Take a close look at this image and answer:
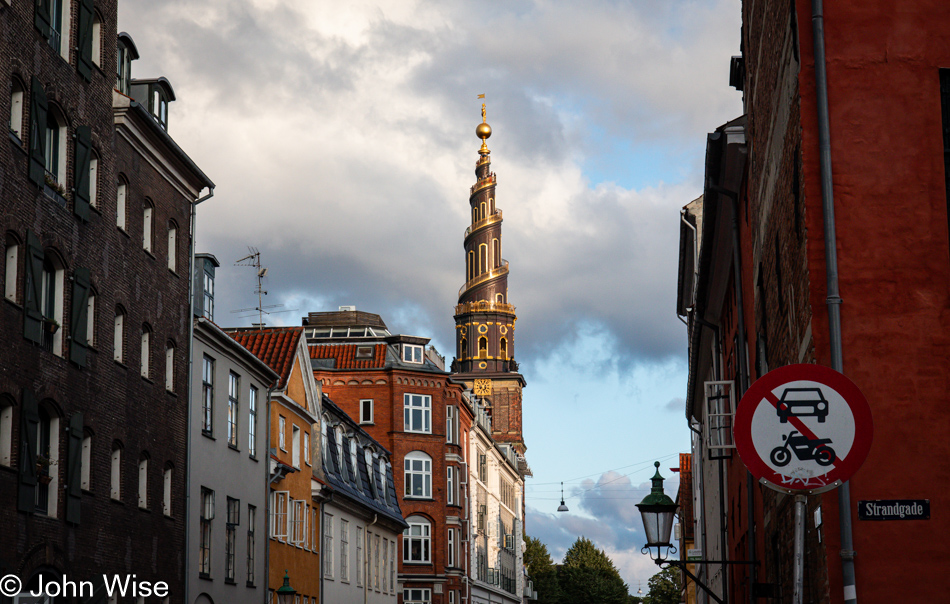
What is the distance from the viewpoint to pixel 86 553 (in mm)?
23266

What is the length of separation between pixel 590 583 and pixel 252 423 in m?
78.3

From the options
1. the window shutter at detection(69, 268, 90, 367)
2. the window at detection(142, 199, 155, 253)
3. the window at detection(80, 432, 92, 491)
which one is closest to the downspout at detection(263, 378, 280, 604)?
the window at detection(142, 199, 155, 253)

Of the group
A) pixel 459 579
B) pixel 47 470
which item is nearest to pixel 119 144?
pixel 47 470

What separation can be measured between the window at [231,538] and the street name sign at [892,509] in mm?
24962

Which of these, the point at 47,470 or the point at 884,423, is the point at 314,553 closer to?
the point at 47,470

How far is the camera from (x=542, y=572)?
11681cm

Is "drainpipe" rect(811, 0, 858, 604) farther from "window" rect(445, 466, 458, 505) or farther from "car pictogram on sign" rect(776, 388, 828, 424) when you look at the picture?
"window" rect(445, 466, 458, 505)

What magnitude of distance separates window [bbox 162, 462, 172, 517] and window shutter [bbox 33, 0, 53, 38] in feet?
34.7

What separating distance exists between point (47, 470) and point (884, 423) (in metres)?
16.3

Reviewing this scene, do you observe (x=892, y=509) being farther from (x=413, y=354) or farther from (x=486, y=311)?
(x=486, y=311)

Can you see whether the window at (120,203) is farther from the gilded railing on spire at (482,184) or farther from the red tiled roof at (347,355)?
the gilded railing on spire at (482,184)

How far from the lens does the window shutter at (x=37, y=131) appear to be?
21312 mm

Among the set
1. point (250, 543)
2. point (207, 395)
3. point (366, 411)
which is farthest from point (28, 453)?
point (366, 411)

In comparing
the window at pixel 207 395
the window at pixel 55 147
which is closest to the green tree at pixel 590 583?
the window at pixel 207 395
